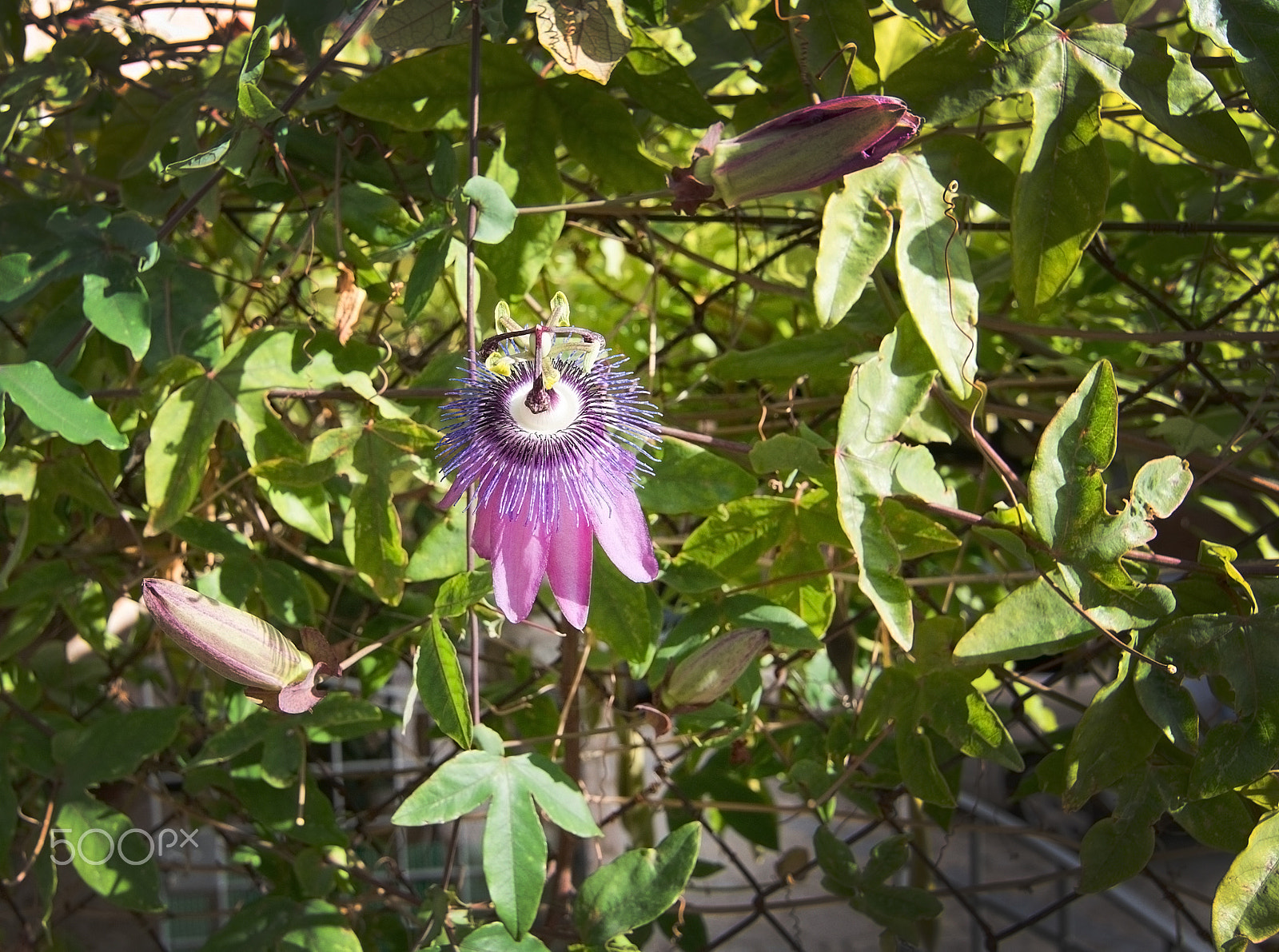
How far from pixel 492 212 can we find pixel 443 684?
13.8 inches

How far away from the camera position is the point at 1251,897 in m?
0.73

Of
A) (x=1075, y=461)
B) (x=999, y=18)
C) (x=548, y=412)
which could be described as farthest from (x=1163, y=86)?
(x=548, y=412)

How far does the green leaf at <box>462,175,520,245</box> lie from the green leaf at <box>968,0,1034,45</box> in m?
0.35

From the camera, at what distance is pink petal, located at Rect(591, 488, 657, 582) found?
0.71m

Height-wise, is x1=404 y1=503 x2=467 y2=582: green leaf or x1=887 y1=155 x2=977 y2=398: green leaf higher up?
x1=887 y1=155 x2=977 y2=398: green leaf

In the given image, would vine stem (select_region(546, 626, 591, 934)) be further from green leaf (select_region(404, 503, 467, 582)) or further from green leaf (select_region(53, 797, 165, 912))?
green leaf (select_region(53, 797, 165, 912))

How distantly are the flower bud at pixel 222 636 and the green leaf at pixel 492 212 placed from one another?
1.06ft

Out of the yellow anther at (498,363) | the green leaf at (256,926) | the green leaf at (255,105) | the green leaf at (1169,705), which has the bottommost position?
the green leaf at (256,926)

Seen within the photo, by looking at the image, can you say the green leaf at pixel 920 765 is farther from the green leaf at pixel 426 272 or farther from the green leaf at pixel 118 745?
the green leaf at pixel 118 745

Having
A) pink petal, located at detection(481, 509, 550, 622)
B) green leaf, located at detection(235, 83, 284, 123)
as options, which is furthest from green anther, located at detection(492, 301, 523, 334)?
green leaf, located at detection(235, 83, 284, 123)

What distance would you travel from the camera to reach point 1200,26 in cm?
75

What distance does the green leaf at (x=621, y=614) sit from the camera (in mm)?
842

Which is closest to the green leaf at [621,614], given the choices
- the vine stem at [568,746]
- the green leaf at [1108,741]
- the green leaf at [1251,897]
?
the vine stem at [568,746]

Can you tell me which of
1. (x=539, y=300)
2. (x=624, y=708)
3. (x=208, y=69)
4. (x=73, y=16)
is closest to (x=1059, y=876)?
(x=624, y=708)
